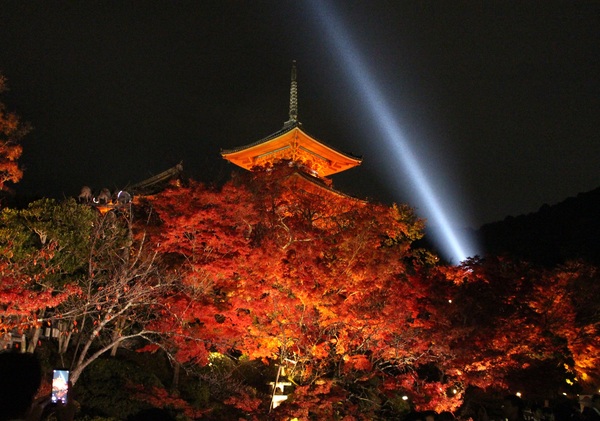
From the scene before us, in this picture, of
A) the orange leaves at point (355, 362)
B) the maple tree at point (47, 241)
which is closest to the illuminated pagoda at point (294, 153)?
the maple tree at point (47, 241)

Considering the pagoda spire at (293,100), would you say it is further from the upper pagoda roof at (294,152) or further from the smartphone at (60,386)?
the smartphone at (60,386)

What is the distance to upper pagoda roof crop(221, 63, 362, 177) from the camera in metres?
26.7

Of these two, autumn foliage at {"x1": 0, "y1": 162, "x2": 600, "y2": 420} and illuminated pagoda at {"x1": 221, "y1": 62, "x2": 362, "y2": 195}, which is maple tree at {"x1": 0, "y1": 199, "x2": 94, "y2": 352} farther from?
illuminated pagoda at {"x1": 221, "y1": 62, "x2": 362, "y2": 195}

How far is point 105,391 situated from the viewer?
12.1 metres

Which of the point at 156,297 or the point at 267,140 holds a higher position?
the point at 267,140

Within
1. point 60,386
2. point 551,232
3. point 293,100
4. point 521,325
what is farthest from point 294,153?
point 551,232

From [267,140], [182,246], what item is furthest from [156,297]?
[267,140]

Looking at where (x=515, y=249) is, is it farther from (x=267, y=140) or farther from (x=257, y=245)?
(x=257, y=245)

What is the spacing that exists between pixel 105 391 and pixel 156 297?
2993 mm

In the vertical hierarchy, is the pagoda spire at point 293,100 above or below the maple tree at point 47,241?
above

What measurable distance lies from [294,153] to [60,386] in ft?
74.9

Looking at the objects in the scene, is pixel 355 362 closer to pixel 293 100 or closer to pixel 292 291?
pixel 292 291

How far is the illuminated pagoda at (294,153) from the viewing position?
26625 mm

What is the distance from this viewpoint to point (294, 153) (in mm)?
27422
